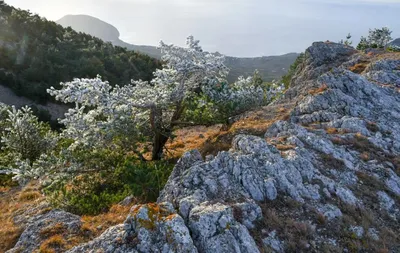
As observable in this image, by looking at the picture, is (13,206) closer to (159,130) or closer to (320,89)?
(159,130)

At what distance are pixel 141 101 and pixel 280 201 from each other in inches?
359

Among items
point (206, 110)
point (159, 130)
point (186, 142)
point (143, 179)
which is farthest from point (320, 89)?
point (143, 179)

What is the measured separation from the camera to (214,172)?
35.2ft

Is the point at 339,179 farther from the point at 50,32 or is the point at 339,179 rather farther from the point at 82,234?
the point at 50,32

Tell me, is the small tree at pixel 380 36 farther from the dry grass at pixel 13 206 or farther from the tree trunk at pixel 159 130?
the dry grass at pixel 13 206

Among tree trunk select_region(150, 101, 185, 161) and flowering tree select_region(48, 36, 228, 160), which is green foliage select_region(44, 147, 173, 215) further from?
tree trunk select_region(150, 101, 185, 161)

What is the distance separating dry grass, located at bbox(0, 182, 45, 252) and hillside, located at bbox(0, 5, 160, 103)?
2977cm

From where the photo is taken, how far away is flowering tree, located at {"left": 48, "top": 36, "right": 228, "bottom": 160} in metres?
14.9

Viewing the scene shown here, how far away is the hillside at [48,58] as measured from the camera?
45.7m

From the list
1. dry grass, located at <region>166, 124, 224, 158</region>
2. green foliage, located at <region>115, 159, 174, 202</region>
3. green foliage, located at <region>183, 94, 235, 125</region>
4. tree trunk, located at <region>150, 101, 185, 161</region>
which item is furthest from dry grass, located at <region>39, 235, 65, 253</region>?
green foliage, located at <region>183, 94, 235, 125</region>

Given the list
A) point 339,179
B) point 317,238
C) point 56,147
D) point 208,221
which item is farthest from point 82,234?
point 56,147

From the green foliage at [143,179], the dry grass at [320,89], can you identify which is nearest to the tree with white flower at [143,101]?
the green foliage at [143,179]

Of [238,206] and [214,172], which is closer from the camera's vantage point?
[238,206]

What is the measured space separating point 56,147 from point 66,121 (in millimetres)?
5934
